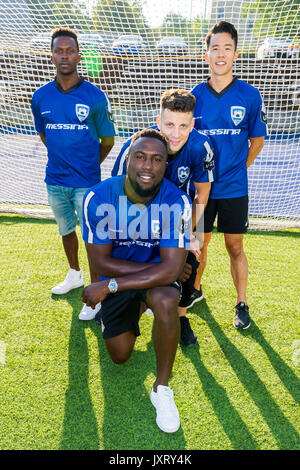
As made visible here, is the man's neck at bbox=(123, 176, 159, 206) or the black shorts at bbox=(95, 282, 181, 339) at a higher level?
the man's neck at bbox=(123, 176, 159, 206)

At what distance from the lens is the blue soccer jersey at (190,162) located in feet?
7.66

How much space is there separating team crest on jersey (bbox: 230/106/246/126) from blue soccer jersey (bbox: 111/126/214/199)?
30cm

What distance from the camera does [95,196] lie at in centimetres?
209

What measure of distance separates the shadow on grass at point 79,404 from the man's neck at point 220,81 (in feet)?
6.45

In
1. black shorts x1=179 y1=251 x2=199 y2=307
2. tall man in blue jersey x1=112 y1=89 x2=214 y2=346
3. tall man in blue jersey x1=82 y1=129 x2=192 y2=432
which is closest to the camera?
tall man in blue jersey x1=82 y1=129 x2=192 y2=432

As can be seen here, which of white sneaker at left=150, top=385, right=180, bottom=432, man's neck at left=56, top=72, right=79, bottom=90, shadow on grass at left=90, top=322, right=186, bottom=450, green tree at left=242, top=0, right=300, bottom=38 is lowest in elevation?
shadow on grass at left=90, top=322, right=186, bottom=450

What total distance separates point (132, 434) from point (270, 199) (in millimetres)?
4674

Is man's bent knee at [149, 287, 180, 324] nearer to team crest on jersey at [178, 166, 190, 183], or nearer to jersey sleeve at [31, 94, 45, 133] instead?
team crest on jersey at [178, 166, 190, 183]

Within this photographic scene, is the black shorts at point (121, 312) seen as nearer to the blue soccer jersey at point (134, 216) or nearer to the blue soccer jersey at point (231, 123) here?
the blue soccer jersey at point (134, 216)

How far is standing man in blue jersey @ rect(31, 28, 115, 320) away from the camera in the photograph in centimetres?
274

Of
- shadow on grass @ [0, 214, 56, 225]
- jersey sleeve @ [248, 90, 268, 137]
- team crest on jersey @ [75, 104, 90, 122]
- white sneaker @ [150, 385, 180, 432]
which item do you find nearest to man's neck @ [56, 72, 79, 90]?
team crest on jersey @ [75, 104, 90, 122]

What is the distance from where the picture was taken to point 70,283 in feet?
10.7

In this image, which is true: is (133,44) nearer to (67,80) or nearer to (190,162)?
(67,80)

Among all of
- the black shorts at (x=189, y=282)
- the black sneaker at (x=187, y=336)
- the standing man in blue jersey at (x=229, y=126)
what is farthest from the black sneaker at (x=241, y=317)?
the black shorts at (x=189, y=282)
